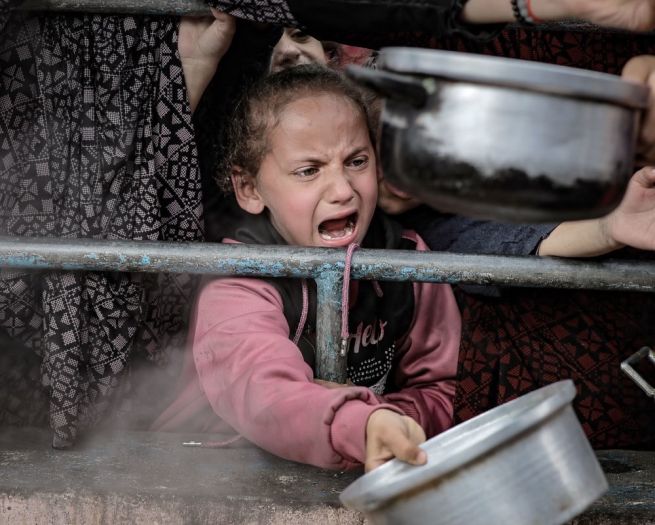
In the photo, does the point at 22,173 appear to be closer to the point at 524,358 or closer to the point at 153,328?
the point at 153,328

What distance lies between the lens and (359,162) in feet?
8.00

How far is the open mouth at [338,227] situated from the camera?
2373 millimetres

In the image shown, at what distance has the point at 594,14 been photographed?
60.0 inches

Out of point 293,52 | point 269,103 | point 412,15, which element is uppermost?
point 412,15

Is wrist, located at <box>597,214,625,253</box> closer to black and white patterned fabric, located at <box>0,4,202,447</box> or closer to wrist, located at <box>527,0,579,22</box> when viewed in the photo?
wrist, located at <box>527,0,579,22</box>

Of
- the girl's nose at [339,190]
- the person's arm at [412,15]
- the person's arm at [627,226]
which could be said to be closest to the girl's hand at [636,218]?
the person's arm at [627,226]

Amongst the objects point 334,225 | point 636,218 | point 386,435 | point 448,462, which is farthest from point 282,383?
point 636,218

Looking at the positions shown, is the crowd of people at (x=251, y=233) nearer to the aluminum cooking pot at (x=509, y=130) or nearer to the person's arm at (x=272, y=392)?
the person's arm at (x=272, y=392)

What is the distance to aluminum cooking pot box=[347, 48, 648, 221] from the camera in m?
1.26

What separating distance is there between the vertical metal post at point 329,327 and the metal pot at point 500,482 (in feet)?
1.91

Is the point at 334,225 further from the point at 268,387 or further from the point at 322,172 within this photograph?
the point at 268,387

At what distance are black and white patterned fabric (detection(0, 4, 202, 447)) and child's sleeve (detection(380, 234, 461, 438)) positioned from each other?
76 cm

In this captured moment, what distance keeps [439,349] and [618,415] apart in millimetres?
521

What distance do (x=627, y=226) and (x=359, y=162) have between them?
0.74 meters
